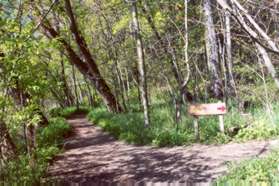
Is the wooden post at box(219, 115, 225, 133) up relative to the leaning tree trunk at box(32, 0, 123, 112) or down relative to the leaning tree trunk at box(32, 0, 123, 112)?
down

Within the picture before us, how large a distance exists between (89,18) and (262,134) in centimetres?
1565

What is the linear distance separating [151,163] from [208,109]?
2.26 meters

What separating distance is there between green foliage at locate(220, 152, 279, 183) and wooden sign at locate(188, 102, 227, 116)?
2.80 meters

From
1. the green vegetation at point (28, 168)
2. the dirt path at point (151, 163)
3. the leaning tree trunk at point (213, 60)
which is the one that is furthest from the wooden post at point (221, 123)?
the leaning tree trunk at point (213, 60)

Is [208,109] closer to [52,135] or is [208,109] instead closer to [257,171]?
[257,171]

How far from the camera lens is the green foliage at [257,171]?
19.9 ft

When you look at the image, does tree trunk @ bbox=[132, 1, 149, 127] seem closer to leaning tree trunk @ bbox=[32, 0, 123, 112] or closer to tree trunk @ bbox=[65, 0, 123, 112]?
leaning tree trunk @ bbox=[32, 0, 123, 112]

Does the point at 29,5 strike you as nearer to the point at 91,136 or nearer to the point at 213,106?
the point at 91,136

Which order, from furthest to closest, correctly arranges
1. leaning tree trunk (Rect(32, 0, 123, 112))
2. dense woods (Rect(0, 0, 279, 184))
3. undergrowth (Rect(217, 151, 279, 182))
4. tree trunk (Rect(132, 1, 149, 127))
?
1. leaning tree trunk (Rect(32, 0, 123, 112))
2. tree trunk (Rect(132, 1, 149, 127))
3. dense woods (Rect(0, 0, 279, 184))
4. undergrowth (Rect(217, 151, 279, 182))

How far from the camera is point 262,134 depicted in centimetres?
941

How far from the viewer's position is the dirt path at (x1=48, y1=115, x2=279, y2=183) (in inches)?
302

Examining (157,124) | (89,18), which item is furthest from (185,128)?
(89,18)

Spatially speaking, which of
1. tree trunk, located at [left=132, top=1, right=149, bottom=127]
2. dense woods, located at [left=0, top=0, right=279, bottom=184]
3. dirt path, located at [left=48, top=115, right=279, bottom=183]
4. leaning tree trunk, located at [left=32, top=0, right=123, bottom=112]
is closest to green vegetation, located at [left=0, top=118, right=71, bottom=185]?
dense woods, located at [left=0, top=0, right=279, bottom=184]

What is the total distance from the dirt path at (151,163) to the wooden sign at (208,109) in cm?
86
